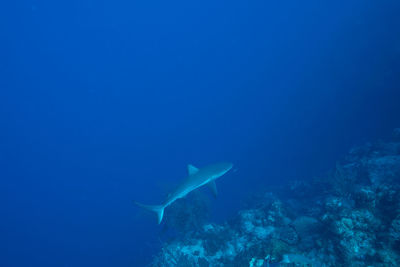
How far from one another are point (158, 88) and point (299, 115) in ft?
514

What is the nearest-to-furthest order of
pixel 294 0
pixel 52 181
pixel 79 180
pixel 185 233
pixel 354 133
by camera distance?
pixel 185 233 → pixel 354 133 → pixel 79 180 → pixel 52 181 → pixel 294 0

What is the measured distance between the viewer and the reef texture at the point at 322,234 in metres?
6.48

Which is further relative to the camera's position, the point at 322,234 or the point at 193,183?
the point at 193,183

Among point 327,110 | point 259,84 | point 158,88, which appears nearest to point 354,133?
point 327,110

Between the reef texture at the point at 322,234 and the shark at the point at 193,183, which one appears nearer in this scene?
Answer: the reef texture at the point at 322,234

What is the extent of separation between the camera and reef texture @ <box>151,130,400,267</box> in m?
6.48

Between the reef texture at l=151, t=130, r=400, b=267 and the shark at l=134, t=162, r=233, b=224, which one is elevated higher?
the shark at l=134, t=162, r=233, b=224

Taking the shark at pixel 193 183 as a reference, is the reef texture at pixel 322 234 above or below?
below

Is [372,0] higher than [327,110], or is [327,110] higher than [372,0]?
[372,0]

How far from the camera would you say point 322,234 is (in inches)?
297

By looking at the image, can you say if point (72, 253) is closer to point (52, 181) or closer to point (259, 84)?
point (52, 181)

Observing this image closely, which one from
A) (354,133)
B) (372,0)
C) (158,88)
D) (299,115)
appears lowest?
(354,133)

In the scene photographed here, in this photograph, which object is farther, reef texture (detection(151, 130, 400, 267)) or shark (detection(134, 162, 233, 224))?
shark (detection(134, 162, 233, 224))

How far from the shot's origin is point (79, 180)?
78625mm
